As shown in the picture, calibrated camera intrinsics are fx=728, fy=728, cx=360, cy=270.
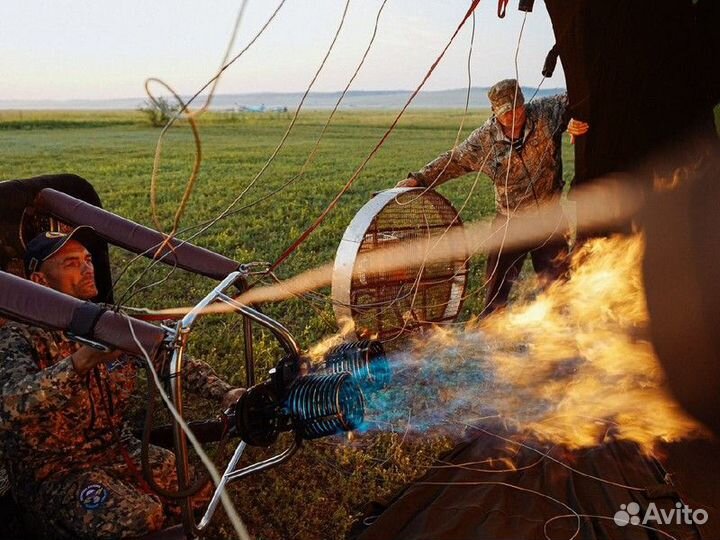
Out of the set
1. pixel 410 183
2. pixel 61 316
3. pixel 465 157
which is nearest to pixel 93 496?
pixel 61 316

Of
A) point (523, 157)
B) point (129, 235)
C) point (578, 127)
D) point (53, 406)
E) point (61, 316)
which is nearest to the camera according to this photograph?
point (61, 316)

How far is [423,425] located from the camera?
13.4ft

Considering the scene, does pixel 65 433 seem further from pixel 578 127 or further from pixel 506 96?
pixel 506 96

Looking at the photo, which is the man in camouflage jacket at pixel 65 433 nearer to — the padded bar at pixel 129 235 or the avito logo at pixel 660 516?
the padded bar at pixel 129 235

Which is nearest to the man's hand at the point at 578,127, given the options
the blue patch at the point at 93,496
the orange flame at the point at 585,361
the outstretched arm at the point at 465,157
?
the orange flame at the point at 585,361

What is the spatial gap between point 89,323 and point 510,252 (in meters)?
3.64

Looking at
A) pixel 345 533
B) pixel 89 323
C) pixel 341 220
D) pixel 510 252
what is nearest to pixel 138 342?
pixel 89 323

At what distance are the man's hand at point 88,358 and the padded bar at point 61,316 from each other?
0.45ft

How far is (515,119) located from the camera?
4.92 metres

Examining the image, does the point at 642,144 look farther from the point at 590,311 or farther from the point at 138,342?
the point at 138,342

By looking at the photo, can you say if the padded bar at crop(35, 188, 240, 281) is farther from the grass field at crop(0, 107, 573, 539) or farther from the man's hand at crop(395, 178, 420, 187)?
the man's hand at crop(395, 178, 420, 187)

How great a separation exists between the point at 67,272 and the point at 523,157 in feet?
10.8

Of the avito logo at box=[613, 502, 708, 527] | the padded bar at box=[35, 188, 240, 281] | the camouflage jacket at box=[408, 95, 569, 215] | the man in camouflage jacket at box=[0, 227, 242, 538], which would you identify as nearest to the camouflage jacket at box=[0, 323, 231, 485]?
the man in camouflage jacket at box=[0, 227, 242, 538]

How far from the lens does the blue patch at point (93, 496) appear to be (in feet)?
8.54
